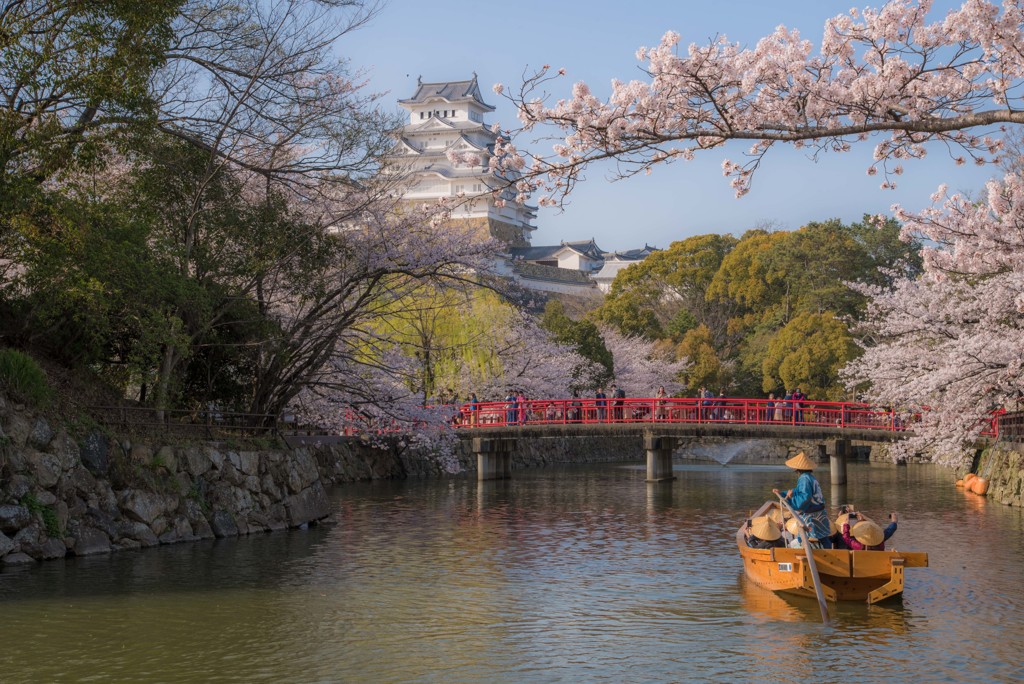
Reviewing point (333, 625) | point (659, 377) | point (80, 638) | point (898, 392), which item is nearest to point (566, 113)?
point (333, 625)

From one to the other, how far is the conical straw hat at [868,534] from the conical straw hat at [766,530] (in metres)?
1.29

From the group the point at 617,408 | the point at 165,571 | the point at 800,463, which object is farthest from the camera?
the point at 617,408

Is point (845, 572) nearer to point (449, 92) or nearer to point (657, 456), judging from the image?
point (657, 456)

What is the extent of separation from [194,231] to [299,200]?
7.28 feet

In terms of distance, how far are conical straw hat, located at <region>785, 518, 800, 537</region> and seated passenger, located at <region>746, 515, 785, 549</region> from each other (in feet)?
0.96

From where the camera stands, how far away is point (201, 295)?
61.9ft

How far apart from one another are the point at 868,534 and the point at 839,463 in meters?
21.5

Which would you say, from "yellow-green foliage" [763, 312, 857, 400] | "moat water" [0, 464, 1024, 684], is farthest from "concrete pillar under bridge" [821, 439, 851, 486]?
"yellow-green foliage" [763, 312, 857, 400]

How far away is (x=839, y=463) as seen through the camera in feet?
114

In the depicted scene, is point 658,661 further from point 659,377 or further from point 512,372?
point 659,377

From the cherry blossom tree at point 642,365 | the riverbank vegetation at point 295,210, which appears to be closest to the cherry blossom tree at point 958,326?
the riverbank vegetation at point 295,210

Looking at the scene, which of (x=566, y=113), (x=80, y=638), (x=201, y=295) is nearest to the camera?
(x=566, y=113)

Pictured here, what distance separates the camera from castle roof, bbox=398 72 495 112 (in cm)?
9007

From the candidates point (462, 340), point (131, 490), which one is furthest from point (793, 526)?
point (462, 340)
